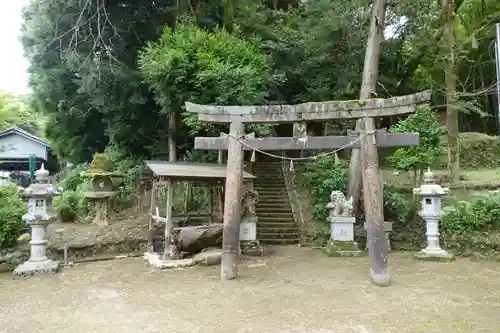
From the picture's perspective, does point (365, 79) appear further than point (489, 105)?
No

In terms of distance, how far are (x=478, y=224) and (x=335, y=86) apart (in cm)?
749

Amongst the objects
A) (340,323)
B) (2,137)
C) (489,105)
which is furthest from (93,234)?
(489,105)

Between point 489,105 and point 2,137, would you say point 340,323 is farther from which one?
point 2,137

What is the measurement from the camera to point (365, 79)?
423 inches

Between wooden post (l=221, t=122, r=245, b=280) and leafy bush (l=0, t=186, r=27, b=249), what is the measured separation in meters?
4.82

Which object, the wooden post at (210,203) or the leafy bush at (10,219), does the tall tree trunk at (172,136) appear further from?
the leafy bush at (10,219)

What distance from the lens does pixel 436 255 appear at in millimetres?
8414

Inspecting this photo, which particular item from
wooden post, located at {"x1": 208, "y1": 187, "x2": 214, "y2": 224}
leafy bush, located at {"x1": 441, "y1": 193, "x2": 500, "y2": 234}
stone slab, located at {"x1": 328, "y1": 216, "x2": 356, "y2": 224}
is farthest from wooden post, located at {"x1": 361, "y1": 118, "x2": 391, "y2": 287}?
wooden post, located at {"x1": 208, "y1": 187, "x2": 214, "y2": 224}

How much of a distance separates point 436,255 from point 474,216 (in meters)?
1.66

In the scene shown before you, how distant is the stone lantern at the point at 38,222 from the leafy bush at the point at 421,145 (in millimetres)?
9179

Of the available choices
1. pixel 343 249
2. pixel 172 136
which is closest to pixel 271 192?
pixel 172 136

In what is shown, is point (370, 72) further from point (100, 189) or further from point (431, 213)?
point (100, 189)

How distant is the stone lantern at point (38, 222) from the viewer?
24.9 ft

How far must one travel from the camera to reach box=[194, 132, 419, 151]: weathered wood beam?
6.71 meters
